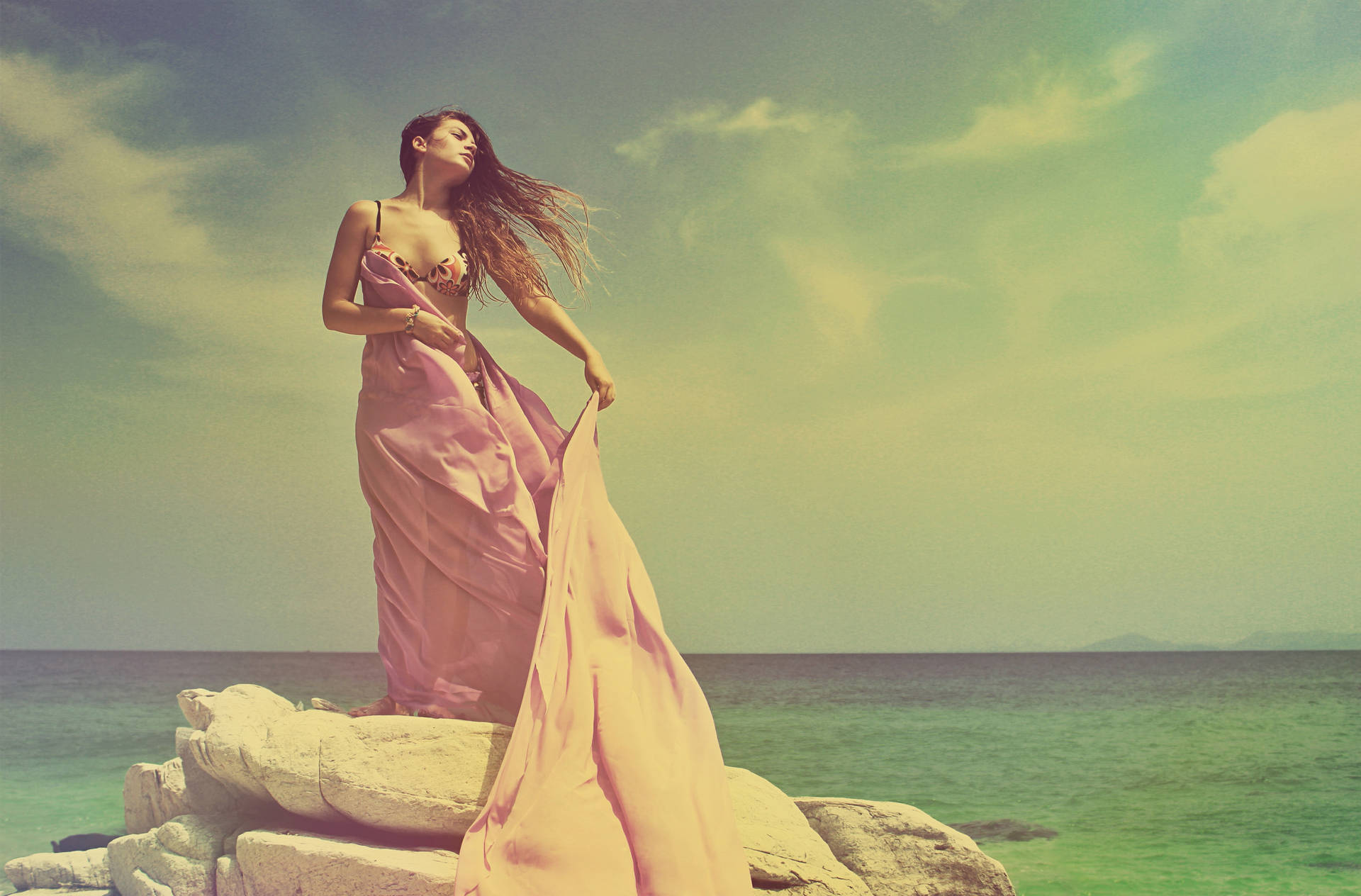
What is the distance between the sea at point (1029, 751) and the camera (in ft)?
27.0

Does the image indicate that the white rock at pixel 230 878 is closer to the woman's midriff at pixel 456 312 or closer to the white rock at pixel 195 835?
the white rock at pixel 195 835

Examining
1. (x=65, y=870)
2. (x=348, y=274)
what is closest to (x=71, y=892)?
(x=65, y=870)

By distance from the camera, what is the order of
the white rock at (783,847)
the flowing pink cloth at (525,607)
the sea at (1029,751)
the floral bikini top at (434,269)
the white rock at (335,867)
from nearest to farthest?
the white rock at (335,867) → the flowing pink cloth at (525,607) → the white rock at (783,847) → the floral bikini top at (434,269) → the sea at (1029,751)

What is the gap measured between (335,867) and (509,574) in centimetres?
100

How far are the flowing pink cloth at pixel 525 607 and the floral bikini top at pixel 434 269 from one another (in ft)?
0.23

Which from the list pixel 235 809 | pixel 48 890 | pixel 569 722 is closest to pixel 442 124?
pixel 569 722

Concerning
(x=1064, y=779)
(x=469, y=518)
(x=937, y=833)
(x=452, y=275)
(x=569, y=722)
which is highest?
(x=452, y=275)

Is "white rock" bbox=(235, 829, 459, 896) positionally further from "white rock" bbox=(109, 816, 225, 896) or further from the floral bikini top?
the floral bikini top

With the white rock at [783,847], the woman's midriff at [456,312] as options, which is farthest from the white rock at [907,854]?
the woman's midriff at [456,312]

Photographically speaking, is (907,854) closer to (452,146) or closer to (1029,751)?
(452,146)

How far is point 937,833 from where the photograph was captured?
385 centimetres

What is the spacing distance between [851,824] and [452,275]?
265cm

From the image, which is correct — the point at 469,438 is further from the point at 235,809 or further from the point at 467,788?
the point at 235,809

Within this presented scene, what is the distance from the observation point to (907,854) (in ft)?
12.4
